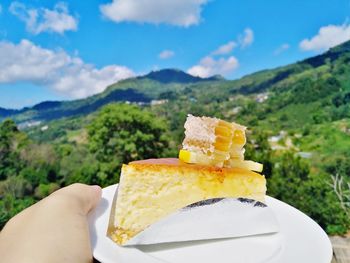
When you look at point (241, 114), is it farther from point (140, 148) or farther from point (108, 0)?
point (108, 0)

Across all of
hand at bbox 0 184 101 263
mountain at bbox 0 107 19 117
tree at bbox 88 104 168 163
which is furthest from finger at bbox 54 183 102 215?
mountain at bbox 0 107 19 117

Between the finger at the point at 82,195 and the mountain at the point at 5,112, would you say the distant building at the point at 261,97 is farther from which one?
A: the finger at the point at 82,195

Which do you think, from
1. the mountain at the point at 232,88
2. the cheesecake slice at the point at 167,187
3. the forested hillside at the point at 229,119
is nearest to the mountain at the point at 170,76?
the mountain at the point at 232,88

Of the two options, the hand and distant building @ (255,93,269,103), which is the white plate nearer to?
the hand

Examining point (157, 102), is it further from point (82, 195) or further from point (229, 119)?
point (82, 195)

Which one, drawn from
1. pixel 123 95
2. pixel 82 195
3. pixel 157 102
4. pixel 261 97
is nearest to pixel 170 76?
pixel 123 95

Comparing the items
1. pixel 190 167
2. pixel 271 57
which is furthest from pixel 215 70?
pixel 190 167
